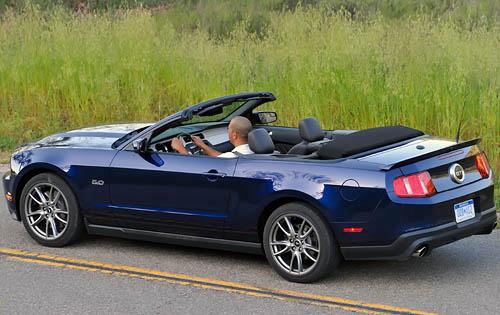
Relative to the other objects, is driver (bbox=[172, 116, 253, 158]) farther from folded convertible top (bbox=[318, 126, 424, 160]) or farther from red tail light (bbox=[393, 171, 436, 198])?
red tail light (bbox=[393, 171, 436, 198])

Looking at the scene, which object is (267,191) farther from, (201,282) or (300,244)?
(201,282)

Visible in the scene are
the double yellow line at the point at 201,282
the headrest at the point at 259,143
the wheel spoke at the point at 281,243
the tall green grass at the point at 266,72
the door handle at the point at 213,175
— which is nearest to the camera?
the double yellow line at the point at 201,282

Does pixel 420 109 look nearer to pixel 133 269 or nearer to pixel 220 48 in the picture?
pixel 220 48

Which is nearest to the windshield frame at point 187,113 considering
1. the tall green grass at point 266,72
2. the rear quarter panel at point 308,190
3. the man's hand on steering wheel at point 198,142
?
the man's hand on steering wheel at point 198,142

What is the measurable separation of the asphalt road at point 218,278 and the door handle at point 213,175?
2.34 feet

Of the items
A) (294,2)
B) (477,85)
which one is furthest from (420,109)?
(294,2)

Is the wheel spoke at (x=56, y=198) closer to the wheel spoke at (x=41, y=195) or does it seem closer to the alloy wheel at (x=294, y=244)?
the wheel spoke at (x=41, y=195)

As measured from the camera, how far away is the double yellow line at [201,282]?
20.6 feet

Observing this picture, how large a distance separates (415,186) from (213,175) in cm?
152

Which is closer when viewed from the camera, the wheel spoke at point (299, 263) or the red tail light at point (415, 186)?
the red tail light at point (415, 186)

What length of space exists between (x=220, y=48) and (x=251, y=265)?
309 inches

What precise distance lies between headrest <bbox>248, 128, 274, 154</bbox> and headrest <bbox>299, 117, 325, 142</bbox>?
41cm

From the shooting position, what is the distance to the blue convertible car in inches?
255

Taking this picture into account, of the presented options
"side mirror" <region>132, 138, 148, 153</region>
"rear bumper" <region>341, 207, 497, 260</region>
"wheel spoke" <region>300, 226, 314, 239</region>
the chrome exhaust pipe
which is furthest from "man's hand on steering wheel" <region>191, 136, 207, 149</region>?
the chrome exhaust pipe
